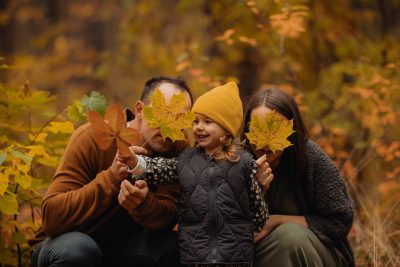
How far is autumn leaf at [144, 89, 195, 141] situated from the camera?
2328mm

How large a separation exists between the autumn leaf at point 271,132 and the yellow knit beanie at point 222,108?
0.11 m

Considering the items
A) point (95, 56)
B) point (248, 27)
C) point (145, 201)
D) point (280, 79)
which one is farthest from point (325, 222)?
point (95, 56)

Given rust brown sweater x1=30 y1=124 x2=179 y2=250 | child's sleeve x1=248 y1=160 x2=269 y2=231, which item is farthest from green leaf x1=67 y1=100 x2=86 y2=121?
child's sleeve x1=248 y1=160 x2=269 y2=231

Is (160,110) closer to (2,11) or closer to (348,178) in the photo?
(348,178)

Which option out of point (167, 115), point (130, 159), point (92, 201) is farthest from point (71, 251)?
point (167, 115)

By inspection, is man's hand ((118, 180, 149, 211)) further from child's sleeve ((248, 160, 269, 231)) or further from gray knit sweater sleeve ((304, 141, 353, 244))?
gray knit sweater sleeve ((304, 141, 353, 244))

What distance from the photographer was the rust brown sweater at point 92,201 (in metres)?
2.65

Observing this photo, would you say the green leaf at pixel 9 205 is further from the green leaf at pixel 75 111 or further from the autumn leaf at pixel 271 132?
the autumn leaf at pixel 271 132

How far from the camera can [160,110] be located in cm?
235

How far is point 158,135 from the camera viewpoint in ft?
9.18

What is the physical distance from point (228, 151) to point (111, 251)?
90 cm

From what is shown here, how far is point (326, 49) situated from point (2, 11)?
246 inches

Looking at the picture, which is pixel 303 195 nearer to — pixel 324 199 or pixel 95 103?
pixel 324 199

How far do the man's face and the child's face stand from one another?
0.72 ft
